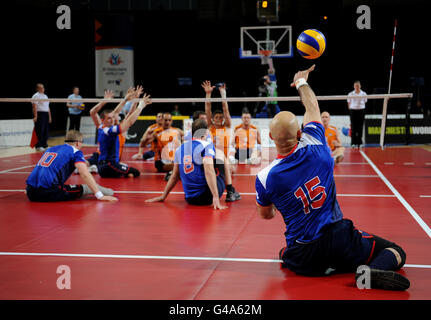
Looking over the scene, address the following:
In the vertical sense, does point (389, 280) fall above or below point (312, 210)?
below

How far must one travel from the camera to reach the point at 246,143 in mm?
13133

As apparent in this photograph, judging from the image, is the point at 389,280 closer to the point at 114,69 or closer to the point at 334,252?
the point at 334,252

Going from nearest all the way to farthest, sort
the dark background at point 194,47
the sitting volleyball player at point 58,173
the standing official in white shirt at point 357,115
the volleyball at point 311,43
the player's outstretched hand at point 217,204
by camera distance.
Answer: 1. the volleyball at point 311,43
2. the player's outstretched hand at point 217,204
3. the sitting volleyball player at point 58,173
4. the standing official in white shirt at point 357,115
5. the dark background at point 194,47

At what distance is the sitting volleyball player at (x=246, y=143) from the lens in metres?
12.8

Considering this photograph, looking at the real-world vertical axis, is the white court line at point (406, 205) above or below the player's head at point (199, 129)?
below

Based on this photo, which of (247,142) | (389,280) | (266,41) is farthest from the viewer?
(266,41)

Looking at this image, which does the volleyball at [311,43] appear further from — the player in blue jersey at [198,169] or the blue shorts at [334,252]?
the blue shorts at [334,252]

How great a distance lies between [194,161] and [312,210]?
350cm

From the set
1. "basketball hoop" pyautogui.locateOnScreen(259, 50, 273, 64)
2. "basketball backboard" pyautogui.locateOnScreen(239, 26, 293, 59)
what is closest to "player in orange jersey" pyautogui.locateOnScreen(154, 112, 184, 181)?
"basketball hoop" pyautogui.locateOnScreen(259, 50, 273, 64)

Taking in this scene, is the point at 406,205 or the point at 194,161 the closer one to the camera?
the point at 194,161

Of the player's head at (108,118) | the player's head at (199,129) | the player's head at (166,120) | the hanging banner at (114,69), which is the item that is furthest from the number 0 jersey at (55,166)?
the hanging banner at (114,69)

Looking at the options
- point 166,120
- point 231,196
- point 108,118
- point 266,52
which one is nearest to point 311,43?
point 231,196

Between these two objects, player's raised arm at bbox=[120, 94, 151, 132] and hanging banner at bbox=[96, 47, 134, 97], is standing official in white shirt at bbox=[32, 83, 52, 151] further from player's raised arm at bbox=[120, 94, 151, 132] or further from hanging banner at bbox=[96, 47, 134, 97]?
hanging banner at bbox=[96, 47, 134, 97]

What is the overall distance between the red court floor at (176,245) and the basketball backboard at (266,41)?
13.5 metres
